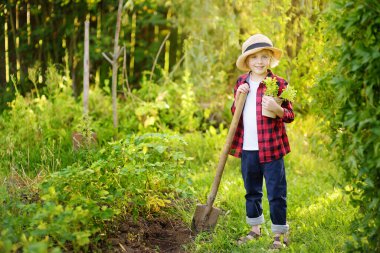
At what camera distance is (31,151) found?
5.25 m

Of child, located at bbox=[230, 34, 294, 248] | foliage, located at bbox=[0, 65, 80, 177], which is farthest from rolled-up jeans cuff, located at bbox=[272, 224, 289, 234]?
foliage, located at bbox=[0, 65, 80, 177]

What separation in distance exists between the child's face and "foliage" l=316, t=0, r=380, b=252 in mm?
841

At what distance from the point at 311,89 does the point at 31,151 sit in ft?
10.0

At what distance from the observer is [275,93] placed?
368cm

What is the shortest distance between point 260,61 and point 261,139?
55cm

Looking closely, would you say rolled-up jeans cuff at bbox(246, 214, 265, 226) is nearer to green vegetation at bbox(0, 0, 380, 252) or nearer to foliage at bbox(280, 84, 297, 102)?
green vegetation at bbox(0, 0, 380, 252)

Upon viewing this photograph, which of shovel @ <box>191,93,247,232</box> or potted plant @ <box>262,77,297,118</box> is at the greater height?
potted plant @ <box>262,77,297,118</box>

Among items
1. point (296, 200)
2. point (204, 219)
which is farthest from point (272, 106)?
point (296, 200)

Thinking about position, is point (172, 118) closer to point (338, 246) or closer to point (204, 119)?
point (204, 119)

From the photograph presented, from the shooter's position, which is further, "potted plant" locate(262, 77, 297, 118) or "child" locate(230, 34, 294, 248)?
"child" locate(230, 34, 294, 248)

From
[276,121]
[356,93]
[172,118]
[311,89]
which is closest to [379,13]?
[356,93]

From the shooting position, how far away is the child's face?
3.82 meters

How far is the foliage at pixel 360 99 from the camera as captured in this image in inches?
104

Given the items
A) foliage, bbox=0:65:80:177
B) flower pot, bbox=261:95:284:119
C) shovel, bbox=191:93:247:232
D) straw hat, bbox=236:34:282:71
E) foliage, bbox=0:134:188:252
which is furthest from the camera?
foliage, bbox=0:65:80:177
